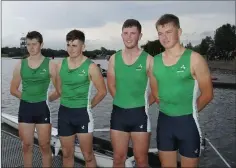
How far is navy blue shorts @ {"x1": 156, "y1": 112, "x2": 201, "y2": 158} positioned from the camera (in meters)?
3.89

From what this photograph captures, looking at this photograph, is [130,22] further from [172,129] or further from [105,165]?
[105,165]

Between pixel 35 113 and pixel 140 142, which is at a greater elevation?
pixel 35 113

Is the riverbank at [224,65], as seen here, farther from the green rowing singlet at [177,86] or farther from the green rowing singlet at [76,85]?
the green rowing singlet at [177,86]

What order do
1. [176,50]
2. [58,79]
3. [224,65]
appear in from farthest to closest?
1. [224,65]
2. [58,79]
3. [176,50]

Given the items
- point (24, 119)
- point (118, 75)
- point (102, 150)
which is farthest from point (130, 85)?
point (102, 150)

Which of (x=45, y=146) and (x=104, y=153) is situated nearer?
(x=45, y=146)

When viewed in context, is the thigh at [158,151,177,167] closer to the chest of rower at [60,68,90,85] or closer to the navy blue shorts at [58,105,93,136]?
the navy blue shorts at [58,105,93,136]

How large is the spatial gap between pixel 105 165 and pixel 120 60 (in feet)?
14.3

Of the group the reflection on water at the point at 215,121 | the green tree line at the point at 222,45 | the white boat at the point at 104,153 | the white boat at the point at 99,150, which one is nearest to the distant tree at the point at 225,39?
the green tree line at the point at 222,45

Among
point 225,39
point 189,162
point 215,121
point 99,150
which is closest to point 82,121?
point 189,162

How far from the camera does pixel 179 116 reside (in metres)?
3.95

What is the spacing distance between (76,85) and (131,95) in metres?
0.89

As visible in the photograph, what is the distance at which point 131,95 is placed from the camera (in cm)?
437

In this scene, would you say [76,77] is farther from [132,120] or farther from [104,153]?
[104,153]
